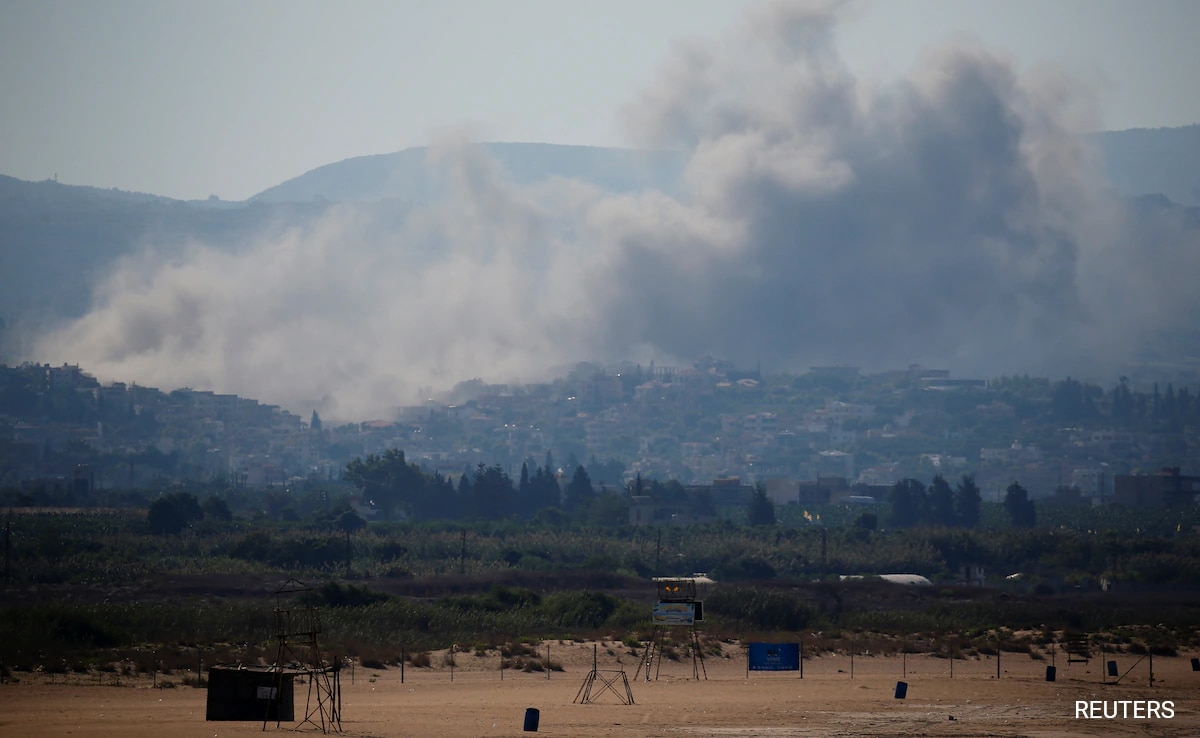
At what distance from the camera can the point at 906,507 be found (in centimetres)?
15150

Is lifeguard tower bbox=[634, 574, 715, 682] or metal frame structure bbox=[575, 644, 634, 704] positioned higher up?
lifeguard tower bbox=[634, 574, 715, 682]

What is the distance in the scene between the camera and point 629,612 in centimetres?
6247

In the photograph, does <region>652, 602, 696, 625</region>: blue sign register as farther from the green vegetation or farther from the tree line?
the tree line

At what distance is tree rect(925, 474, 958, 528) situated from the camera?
148m

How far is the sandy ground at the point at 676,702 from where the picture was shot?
32.7 m

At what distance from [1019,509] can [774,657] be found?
105941 millimetres

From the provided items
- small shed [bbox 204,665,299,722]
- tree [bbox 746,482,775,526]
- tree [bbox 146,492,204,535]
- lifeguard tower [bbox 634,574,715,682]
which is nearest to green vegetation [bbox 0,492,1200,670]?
tree [bbox 146,492,204,535]

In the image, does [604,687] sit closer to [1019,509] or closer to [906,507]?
[1019,509]

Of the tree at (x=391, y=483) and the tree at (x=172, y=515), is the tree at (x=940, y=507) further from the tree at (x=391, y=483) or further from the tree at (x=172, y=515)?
the tree at (x=172, y=515)

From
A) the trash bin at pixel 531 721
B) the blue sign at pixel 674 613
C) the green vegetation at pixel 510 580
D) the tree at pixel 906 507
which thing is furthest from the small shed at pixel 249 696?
the tree at pixel 906 507

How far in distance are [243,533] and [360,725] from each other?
76.5m

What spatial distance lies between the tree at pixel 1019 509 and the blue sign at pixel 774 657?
100506 millimetres

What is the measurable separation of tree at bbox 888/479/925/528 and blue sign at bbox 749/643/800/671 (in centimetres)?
10334

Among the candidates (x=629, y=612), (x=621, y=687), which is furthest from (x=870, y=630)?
(x=621, y=687)
